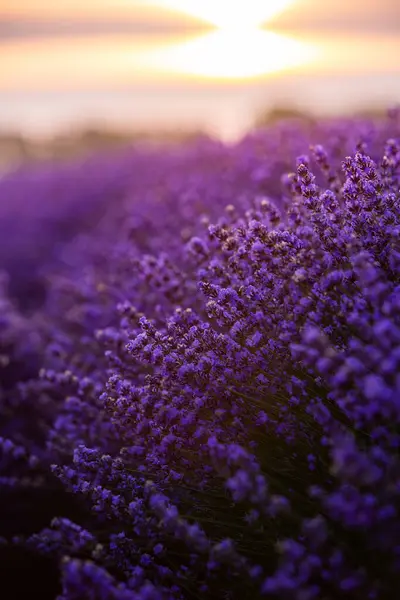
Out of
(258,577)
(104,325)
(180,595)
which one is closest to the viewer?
(258,577)

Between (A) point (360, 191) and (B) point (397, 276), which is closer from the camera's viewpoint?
(B) point (397, 276)

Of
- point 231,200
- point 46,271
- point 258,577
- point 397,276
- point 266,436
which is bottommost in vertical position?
point 258,577

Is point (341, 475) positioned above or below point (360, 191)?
below

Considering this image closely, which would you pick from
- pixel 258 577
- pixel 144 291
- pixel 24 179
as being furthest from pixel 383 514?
pixel 24 179

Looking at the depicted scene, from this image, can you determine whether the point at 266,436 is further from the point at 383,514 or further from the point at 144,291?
the point at 144,291

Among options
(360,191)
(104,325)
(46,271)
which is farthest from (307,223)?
(46,271)

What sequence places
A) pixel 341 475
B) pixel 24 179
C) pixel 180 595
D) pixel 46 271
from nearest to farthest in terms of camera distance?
pixel 341 475, pixel 180 595, pixel 46 271, pixel 24 179
